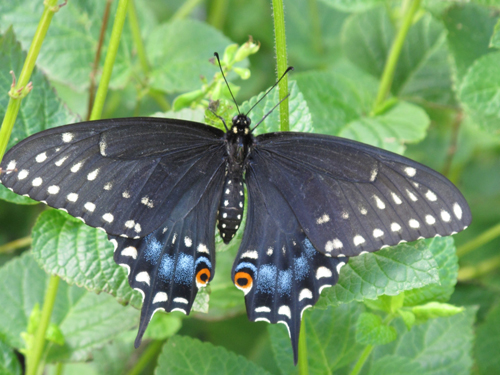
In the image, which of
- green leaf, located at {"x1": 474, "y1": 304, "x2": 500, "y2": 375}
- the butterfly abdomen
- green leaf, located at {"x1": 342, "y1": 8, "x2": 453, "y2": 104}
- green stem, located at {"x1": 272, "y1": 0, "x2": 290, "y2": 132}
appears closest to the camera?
green stem, located at {"x1": 272, "y1": 0, "x2": 290, "y2": 132}

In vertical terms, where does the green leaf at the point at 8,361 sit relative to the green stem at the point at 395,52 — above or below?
below

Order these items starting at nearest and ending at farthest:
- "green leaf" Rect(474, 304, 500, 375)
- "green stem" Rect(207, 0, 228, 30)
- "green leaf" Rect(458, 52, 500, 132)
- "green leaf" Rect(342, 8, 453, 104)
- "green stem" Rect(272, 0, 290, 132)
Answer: "green stem" Rect(272, 0, 290, 132), "green leaf" Rect(458, 52, 500, 132), "green leaf" Rect(474, 304, 500, 375), "green leaf" Rect(342, 8, 453, 104), "green stem" Rect(207, 0, 228, 30)

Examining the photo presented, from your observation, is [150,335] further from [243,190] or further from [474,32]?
[474,32]

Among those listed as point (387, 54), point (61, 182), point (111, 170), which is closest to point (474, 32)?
point (387, 54)

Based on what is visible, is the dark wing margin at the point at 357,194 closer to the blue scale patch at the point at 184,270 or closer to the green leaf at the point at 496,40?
the blue scale patch at the point at 184,270

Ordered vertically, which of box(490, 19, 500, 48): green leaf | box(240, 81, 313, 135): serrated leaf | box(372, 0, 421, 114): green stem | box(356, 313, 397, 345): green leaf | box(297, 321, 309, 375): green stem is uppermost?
box(372, 0, 421, 114): green stem

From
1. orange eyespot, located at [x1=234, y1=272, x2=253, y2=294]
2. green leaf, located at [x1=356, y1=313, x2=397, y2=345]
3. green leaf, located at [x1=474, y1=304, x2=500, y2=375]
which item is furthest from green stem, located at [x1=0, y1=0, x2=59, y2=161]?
green leaf, located at [x1=474, y1=304, x2=500, y2=375]

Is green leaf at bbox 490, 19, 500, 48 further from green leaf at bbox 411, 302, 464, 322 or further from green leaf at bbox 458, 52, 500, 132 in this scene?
green leaf at bbox 411, 302, 464, 322

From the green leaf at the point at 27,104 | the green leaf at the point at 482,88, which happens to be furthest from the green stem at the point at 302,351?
the green leaf at the point at 482,88
